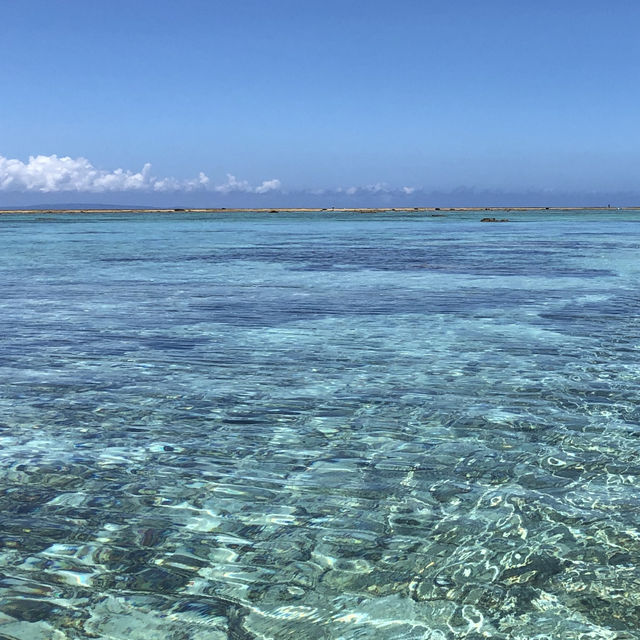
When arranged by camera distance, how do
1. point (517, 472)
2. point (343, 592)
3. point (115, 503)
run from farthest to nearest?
point (517, 472), point (115, 503), point (343, 592)

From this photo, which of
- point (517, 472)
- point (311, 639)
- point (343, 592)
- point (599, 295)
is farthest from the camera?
point (599, 295)

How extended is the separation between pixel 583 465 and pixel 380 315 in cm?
977

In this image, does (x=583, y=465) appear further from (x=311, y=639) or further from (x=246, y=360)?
(x=246, y=360)

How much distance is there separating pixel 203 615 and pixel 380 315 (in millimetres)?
12378

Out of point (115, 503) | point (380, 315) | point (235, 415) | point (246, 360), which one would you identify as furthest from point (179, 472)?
point (380, 315)

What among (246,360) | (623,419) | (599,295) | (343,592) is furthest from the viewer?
(599,295)

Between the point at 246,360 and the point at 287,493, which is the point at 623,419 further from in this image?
the point at 246,360

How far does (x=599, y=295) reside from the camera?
20.1 m

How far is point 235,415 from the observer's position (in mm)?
8711

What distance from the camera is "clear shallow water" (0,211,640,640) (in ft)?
15.2

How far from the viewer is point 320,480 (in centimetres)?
671

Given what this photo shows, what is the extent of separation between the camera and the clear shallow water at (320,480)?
15.2 feet

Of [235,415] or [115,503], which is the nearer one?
[115,503]

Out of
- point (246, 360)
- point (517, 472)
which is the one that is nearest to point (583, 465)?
point (517, 472)
